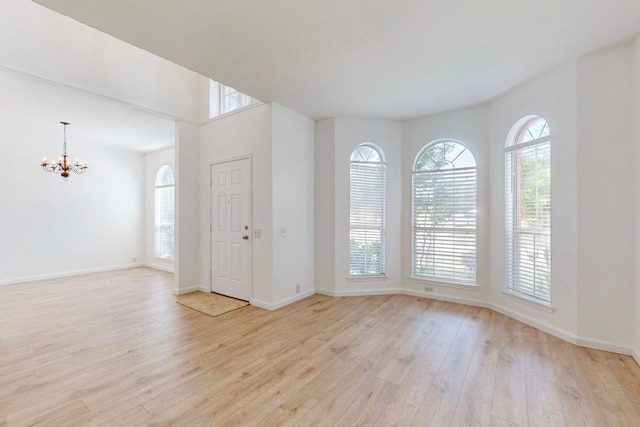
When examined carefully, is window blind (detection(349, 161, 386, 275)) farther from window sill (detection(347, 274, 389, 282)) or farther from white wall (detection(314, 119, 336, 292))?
white wall (detection(314, 119, 336, 292))

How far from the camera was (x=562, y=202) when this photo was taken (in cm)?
289

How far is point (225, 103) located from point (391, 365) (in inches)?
185

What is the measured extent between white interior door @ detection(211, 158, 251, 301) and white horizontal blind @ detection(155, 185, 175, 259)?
8.59ft

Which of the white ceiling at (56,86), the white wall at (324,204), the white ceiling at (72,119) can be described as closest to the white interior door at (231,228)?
the white wall at (324,204)

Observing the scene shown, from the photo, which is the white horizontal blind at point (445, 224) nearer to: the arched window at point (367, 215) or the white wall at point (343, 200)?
the white wall at point (343, 200)

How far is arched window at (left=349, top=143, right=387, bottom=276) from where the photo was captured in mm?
4434

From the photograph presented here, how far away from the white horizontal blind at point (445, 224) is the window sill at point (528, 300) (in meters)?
0.50

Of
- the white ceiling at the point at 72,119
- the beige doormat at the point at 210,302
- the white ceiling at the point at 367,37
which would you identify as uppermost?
the white ceiling at the point at 72,119

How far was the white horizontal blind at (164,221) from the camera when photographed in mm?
6555

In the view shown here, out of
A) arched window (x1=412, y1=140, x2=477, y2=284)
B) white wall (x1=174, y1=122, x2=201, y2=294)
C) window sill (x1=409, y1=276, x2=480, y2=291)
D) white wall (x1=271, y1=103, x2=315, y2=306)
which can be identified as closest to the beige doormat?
white wall (x1=174, y1=122, x2=201, y2=294)

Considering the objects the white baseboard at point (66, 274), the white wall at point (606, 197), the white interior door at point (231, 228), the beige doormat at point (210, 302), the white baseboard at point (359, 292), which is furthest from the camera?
the white baseboard at point (66, 274)

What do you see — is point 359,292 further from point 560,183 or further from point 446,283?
point 560,183

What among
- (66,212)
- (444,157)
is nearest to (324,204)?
(444,157)

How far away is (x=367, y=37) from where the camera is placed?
2.33 metres
